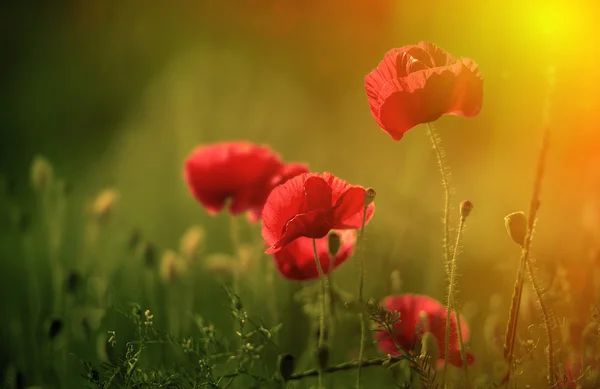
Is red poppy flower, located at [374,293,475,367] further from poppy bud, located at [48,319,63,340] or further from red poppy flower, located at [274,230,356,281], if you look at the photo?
poppy bud, located at [48,319,63,340]

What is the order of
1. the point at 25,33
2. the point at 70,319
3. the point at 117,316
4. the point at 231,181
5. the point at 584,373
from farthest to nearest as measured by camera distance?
the point at 25,33, the point at 117,316, the point at 70,319, the point at 231,181, the point at 584,373

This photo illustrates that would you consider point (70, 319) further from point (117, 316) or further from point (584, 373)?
point (584, 373)

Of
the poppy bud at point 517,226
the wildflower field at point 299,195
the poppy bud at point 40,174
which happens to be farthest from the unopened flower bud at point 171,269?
the poppy bud at point 517,226

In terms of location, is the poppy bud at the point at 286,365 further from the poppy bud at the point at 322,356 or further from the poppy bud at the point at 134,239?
the poppy bud at the point at 134,239

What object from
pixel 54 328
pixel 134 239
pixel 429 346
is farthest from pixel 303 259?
pixel 134 239

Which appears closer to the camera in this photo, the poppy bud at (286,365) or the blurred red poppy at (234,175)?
the poppy bud at (286,365)

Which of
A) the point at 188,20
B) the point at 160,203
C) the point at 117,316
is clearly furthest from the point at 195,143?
the point at 117,316

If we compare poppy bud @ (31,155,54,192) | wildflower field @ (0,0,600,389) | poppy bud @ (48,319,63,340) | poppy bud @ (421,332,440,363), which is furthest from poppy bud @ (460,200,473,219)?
poppy bud @ (31,155,54,192)
